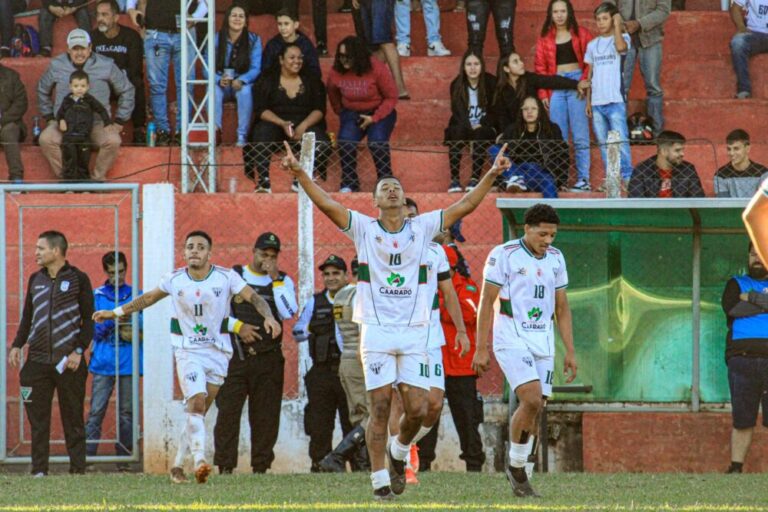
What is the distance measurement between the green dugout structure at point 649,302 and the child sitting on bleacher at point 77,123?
574cm

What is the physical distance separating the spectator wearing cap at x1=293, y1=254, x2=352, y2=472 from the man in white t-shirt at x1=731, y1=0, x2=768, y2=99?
774 centimetres

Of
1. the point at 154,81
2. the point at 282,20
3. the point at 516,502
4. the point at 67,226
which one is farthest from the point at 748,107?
the point at 516,502

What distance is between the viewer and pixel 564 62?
19109 mm

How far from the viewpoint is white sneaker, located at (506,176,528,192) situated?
1722 cm

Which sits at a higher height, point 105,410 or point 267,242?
point 267,242

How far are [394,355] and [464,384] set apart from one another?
4034 mm

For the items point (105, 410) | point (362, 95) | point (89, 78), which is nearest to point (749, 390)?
point (362, 95)

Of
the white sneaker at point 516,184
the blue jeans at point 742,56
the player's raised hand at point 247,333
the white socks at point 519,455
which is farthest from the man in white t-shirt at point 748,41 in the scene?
the white socks at point 519,455

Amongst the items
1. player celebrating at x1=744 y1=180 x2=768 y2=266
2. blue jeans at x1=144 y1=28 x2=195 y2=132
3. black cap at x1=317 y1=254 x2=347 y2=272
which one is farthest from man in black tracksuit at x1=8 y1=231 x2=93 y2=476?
player celebrating at x1=744 y1=180 x2=768 y2=266

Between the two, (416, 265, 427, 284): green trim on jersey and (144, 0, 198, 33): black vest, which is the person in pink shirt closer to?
(144, 0, 198, 33): black vest

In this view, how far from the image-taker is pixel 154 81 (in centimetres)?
1967

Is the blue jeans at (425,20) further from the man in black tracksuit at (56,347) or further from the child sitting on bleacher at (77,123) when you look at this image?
the man in black tracksuit at (56,347)

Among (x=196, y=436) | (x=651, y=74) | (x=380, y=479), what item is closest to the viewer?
(x=380, y=479)

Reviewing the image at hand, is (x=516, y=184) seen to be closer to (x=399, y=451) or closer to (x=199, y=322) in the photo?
(x=199, y=322)
